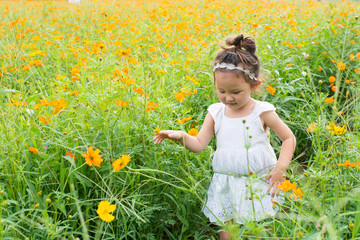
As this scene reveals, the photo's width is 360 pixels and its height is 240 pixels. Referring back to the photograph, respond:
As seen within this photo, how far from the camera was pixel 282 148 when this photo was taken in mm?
1886

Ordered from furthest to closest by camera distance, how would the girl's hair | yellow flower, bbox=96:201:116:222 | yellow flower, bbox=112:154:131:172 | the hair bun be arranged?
the hair bun, the girl's hair, yellow flower, bbox=112:154:131:172, yellow flower, bbox=96:201:116:222

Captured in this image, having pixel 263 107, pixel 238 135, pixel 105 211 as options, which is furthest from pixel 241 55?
pixel 105 211

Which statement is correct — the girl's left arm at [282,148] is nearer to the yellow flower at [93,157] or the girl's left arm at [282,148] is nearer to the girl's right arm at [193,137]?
the girl's right arm at [193,137]

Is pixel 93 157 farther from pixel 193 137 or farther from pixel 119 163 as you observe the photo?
pixel 193 137

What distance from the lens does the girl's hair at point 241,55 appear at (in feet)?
6.21

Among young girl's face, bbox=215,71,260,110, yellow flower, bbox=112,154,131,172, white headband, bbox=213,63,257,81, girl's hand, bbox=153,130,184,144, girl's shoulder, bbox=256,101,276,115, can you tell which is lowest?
girl's hand, bbox=153,130,184,144

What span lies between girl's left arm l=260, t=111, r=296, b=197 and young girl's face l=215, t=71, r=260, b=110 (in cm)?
16

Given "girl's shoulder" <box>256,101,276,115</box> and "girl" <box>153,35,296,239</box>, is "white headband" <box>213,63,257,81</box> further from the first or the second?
"girl's shoulder" <box>256,101,276,115</box>

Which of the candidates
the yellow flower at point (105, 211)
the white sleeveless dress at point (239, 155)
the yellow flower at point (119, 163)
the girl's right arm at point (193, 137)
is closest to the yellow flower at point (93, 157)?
the yellow flower at point (119, 163)

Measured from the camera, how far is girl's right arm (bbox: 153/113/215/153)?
5.95 ft

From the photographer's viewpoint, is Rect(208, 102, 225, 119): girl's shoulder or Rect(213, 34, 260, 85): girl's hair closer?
Rect(213, 34, 260, 85): girl's hair

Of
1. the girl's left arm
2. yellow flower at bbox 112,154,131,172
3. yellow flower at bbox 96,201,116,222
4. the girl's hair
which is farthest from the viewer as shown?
the girl's hair

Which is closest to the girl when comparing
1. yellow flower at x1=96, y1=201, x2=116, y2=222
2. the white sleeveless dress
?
the white sleeveless dress

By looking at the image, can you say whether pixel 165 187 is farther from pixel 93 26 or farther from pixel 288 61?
pixel 93 26
